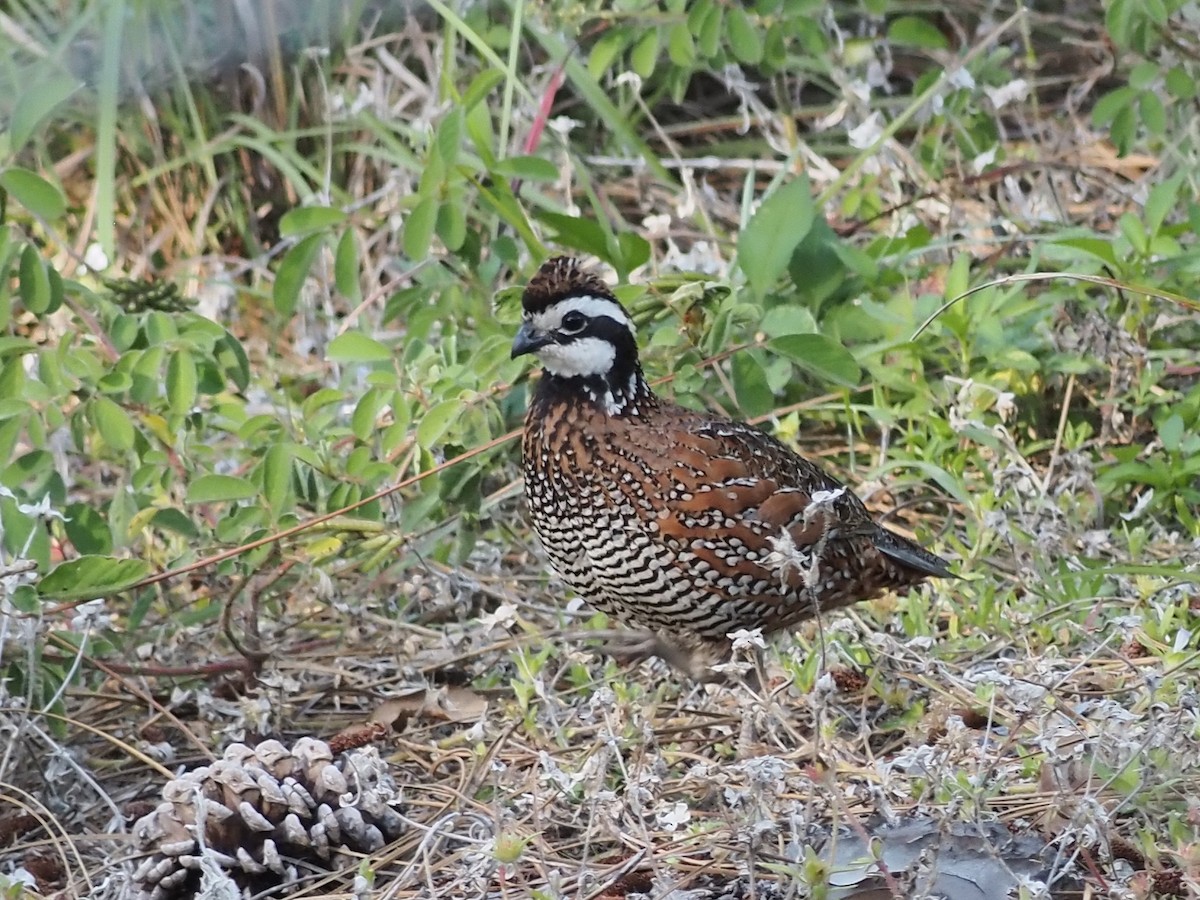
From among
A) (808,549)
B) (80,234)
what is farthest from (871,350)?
(80,234)

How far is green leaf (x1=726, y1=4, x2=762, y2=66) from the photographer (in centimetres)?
465

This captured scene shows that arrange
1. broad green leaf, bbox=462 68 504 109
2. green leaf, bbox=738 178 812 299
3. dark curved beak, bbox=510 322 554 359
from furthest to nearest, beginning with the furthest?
green leaf, bbox=738 178 812 299
broad green leaf, bbox=462 68 504 109
dark curved beak, bbox=510 322 554 359

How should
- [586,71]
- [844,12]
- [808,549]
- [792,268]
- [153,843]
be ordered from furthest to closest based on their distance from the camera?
[844,12] < [586,71] < [792,268] < [808,549] < [153,843]

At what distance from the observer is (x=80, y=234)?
6066 millimetres

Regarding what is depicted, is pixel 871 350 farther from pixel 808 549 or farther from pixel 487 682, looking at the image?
pixel 487 682

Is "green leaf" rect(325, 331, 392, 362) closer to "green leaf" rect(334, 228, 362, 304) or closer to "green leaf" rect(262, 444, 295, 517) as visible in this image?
"green leaf" rect(334, 228, 362, 304)

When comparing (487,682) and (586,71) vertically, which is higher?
(586,71)

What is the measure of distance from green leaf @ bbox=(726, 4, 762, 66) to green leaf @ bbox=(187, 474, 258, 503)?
6.53 feet

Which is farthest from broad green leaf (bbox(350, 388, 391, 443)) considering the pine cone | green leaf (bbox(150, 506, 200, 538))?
the pine cone

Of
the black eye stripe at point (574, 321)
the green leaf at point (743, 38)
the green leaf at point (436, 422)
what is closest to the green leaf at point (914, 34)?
the green leaf at point (743, 38)

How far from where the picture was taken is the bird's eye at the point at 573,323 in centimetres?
359

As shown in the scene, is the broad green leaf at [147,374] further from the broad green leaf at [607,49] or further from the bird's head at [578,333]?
the broad green leaf at [607,49]

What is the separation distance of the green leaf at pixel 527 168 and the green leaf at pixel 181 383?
92 cm

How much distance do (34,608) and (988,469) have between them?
2472mm
